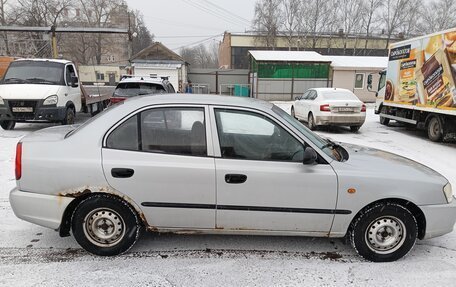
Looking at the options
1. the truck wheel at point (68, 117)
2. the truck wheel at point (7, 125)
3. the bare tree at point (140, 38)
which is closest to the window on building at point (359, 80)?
the truck wheel at point (68, 117)

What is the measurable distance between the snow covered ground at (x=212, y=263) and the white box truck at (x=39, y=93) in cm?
627

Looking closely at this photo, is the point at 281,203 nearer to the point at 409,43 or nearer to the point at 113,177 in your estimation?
the point at 113,177

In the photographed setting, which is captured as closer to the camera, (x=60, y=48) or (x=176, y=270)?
(x=176, y=270)

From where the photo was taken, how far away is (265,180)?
122 inches

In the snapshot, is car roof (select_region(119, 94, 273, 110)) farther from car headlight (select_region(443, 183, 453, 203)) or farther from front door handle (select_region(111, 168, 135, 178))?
car headlight (select_region(443, 183, 453, 203))

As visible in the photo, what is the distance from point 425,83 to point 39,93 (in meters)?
11.6

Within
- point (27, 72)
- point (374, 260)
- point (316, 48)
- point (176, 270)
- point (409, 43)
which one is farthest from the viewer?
point (316, 48)

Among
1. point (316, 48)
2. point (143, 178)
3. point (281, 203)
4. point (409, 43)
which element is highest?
point (316, 48)

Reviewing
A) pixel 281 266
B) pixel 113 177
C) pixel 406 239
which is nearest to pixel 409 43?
pixel 406 239

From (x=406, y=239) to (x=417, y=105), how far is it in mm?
8853

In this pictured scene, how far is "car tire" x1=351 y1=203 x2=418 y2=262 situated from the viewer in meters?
3.23

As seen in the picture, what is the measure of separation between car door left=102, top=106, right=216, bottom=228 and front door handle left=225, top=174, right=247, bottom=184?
0.14 meters

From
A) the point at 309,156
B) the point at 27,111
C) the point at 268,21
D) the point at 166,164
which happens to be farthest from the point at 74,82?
the point at 268,21

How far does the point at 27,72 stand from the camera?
10102mm
